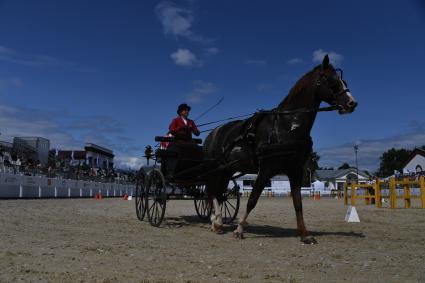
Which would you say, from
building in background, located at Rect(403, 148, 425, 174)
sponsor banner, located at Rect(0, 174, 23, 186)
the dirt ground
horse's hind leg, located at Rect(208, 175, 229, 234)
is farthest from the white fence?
building in background, located at Rect(403, 148, 425, 174)

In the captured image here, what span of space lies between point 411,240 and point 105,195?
111 ft

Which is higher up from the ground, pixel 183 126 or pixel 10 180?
pixel 183 126

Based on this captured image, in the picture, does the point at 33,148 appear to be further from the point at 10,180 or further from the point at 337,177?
the point at 337,177

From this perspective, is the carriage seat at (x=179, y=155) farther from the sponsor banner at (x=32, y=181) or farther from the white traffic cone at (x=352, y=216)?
the sponsor banner at (x=32, y=181)

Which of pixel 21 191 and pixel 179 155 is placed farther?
pixel 21 191

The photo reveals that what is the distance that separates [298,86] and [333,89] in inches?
26.0

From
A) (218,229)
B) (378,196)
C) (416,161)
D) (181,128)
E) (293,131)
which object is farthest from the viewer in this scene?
(416,161)

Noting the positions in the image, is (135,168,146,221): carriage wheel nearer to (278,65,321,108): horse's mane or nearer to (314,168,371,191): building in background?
(278,65,321,108): horse's mane

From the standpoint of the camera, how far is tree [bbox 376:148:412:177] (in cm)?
14412

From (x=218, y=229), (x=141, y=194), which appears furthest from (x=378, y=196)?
(x=218, y=229)

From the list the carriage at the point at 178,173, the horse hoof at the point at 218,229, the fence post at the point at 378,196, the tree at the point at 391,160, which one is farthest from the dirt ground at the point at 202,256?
the tree at the point at 391,160

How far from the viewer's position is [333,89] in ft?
24.2

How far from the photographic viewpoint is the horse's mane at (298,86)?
7625 millimetres

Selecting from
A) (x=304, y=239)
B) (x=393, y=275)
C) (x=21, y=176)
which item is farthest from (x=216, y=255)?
(x=21, y=176)
